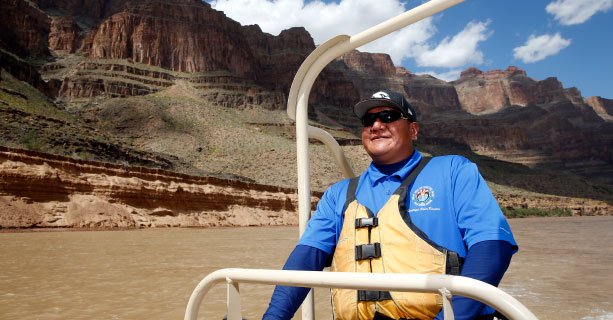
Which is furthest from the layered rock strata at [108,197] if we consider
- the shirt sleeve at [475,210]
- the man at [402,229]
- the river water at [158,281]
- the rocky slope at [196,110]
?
the shirt sleeve at [475,210]

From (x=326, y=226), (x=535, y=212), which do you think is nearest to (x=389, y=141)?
(x=326, y=226)

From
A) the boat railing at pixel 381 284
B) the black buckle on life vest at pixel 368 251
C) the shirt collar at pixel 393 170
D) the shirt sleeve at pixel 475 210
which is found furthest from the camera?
the shirt collar at pixel 393 170

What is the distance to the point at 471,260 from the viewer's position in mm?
1641

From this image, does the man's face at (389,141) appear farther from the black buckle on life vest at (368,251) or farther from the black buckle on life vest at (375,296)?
the black buckle on life vest at (375,296)

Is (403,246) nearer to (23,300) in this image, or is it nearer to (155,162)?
(23,300)

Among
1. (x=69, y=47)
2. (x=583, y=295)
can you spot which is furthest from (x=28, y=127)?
(x=69, y=47)

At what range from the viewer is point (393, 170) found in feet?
6.93

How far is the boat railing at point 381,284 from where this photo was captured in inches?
38.9

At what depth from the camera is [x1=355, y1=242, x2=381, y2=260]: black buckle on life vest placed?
184 cm

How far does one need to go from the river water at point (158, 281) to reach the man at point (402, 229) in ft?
12.1

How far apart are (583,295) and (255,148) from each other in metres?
53.5

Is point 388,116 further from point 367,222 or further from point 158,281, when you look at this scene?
point 158,281

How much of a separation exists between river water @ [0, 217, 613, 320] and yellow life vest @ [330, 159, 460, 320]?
3.74 m

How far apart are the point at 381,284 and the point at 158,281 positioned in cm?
723
